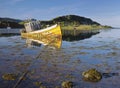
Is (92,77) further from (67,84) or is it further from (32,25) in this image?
(32,25)

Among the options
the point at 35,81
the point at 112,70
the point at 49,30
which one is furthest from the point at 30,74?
the point at 49,30

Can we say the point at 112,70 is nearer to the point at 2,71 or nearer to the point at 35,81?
the point at 35,81

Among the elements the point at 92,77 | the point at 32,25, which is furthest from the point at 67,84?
the point at 32,25

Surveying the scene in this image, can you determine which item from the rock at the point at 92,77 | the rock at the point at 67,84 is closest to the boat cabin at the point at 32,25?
the rock at the point at 92,77

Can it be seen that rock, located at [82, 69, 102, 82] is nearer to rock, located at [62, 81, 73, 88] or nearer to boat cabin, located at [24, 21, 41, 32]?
rock, located at [62, 81, 73, 88]

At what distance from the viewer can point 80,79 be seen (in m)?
18.3

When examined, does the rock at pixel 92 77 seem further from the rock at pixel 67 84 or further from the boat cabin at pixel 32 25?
the boat cabin at pixel 32 25

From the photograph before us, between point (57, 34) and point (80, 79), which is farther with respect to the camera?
point (57, 34)

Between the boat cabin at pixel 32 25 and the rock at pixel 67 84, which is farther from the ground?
the boat cabin at pixel 32 25

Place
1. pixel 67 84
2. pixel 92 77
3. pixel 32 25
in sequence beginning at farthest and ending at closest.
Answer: pixel 32 25 → pixel 92 77 → pixel 67 84

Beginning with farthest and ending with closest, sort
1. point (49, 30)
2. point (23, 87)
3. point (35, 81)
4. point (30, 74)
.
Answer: point (49, 30) → point (30, 74) → point (35, 81) → point (23, 87)

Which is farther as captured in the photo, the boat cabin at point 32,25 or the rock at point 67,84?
the boat cabin at point 32,25

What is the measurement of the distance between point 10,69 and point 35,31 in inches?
1818

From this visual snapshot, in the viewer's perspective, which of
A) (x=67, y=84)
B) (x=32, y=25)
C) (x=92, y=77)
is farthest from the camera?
(x=32, y=25)
